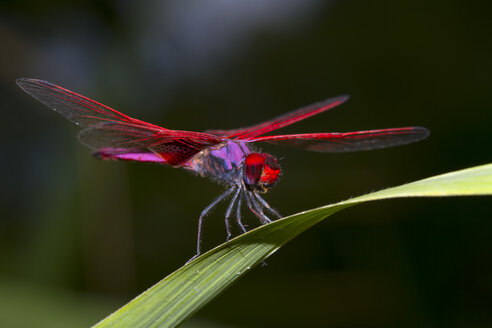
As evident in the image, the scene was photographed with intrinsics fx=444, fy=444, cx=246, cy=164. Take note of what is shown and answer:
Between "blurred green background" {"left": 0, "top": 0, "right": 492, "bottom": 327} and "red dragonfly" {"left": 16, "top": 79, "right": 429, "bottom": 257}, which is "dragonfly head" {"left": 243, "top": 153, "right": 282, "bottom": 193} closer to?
"red dragonfly" {"left": 16, "top": 79, "right": 429, "bottom": 257}

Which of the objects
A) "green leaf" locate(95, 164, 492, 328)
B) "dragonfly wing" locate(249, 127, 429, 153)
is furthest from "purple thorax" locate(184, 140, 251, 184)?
"green leaf" locate(95, 164, 492, 328)

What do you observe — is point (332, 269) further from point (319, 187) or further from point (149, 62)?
point (149, 62)

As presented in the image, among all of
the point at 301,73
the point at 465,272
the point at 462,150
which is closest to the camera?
the point at 465,272

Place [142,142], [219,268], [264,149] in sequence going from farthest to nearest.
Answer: [264,149], [142,142], [219,268]

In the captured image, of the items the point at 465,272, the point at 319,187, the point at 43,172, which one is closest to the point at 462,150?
the point at 465,272

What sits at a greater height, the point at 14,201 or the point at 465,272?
the point at 14,201

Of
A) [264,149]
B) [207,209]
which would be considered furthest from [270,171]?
[264,149]

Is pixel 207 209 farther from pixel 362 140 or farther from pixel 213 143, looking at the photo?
pixel 362 140
